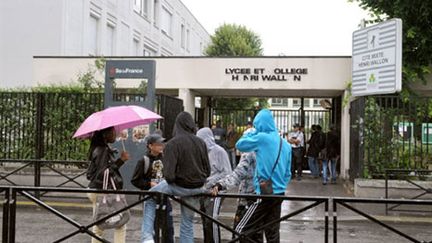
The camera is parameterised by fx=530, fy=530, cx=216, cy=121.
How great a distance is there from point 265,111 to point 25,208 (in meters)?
6.26

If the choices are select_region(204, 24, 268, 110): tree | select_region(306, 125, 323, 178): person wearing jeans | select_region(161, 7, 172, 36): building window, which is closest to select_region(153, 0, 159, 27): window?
select_region(161, 7, 172, 36): building window

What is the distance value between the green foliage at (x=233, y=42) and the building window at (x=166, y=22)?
7.71m

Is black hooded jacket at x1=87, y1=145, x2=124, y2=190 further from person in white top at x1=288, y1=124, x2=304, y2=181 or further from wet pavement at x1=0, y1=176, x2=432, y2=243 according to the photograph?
person in white top at x1=288, y1=124, x2=304, y2=181

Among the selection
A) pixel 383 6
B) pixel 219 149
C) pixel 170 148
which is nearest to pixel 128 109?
pixel 170 148

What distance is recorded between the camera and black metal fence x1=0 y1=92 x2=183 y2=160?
13273 mm

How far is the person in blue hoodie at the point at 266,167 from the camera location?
5828 millimetres

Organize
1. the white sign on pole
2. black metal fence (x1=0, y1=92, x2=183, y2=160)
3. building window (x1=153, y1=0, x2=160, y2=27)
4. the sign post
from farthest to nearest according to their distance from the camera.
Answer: building window (x1=153, y1=0, x2=160, y2=27), black metal fence (x1=0, y1=92, x2=183, y2=160), the white sign on pole, the sign post

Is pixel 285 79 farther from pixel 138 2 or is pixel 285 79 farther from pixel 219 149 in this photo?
Result: pixel 138 2

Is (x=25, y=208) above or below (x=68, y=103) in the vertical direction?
below

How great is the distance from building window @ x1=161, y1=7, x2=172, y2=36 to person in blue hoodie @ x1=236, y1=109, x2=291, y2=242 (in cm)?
2807

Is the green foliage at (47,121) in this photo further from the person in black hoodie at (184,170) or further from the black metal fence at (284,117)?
the person in black hoodie at (184,170)

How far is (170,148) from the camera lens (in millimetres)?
5855

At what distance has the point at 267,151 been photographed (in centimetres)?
596

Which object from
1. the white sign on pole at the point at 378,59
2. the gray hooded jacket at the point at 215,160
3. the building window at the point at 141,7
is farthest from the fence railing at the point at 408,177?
the building window at the point at 141,7
